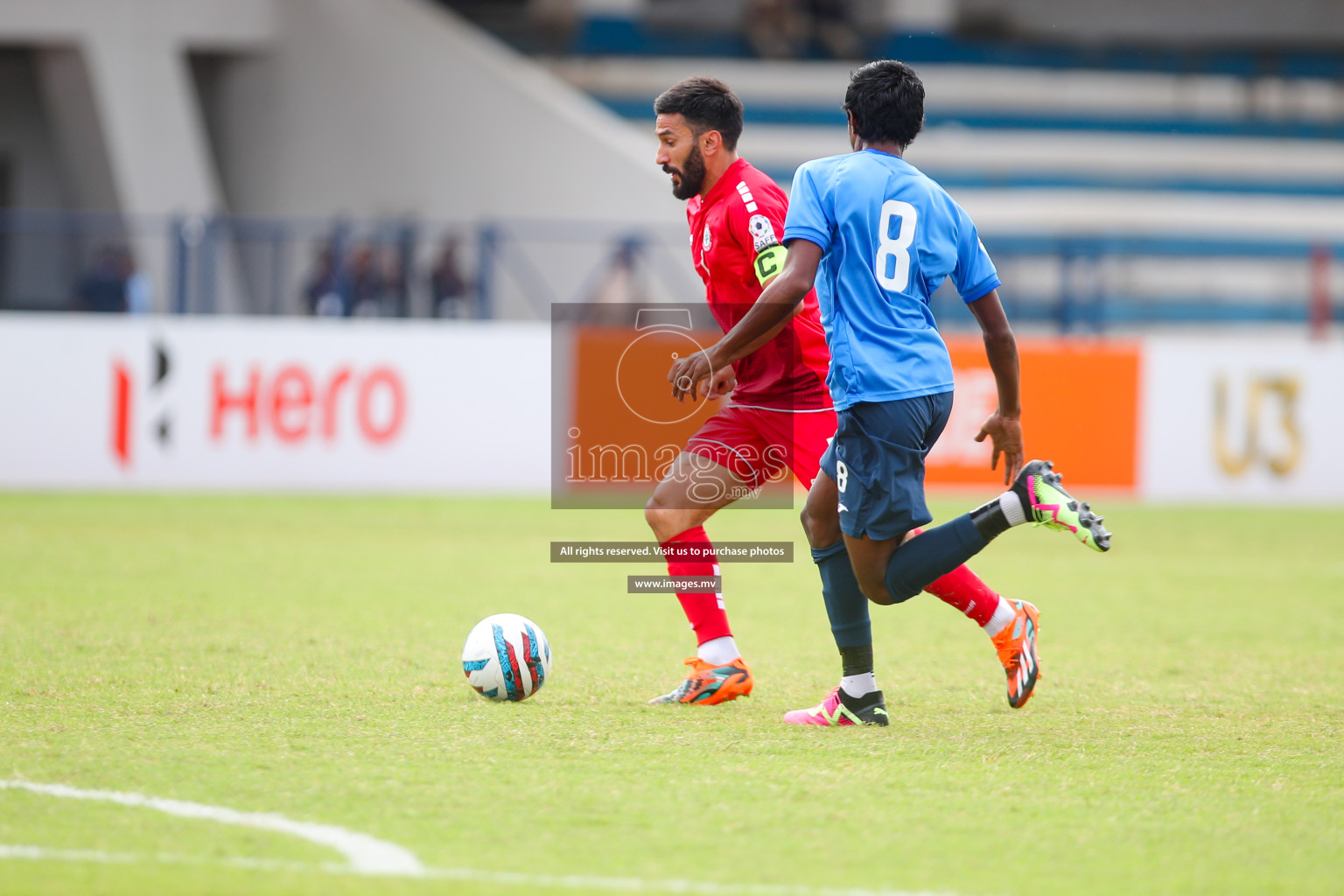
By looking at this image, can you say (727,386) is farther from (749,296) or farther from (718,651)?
(718,651)

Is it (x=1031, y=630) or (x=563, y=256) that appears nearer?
(x=1031, y=630)

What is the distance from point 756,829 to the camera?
12.1ft

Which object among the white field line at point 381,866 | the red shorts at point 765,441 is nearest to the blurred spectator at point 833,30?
the red shorts at point 765,441

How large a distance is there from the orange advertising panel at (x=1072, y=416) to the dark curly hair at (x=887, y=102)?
949 centimetres

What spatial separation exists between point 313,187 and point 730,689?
754 inches

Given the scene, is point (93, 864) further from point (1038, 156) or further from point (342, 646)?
point (1038, 156)

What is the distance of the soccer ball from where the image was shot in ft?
17.4

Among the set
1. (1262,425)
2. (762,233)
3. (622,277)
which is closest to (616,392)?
(622,277)

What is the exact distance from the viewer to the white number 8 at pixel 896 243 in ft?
15.5

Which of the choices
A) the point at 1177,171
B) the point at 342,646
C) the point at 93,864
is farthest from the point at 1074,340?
the point at 93,864

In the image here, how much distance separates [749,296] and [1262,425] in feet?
35.5

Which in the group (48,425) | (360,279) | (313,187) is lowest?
(48,425)

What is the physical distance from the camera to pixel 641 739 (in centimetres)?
472

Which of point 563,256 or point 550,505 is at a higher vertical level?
point 563,256
